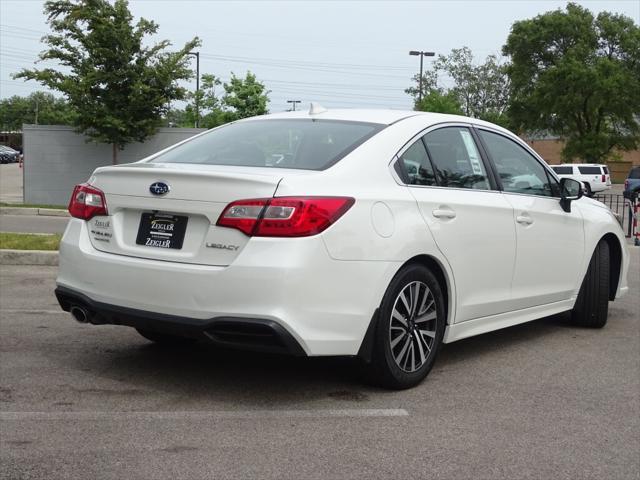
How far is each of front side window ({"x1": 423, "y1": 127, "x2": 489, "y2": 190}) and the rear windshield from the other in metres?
0.45

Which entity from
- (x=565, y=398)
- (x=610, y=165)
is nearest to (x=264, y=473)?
(x=565, y=398)

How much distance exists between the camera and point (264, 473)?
3.48m

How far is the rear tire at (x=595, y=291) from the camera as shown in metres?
6.91

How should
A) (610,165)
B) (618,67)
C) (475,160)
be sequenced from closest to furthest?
(475,160) < (618,67) < (610,165)

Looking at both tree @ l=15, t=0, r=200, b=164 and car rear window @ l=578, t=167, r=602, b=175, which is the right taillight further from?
car rear window @ l=578, t=167, r=602, b=175

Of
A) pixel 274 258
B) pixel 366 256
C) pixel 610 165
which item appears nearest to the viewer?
pixel 274 258

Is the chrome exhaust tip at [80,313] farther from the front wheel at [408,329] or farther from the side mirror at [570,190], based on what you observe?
the side mirror at [570,190]

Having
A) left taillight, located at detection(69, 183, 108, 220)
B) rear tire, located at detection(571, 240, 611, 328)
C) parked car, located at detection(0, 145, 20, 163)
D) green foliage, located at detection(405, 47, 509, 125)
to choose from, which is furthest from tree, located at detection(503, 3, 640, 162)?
left taillight, located at detection(69, 183, 108, 220)

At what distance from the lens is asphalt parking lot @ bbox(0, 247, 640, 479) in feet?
11.9

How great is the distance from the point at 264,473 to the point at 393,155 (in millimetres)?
2147

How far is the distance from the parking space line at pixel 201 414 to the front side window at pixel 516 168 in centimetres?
218

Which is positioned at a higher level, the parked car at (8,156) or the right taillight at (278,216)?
the right taillight at (278,216)

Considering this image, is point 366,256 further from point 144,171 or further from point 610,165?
point 610,165

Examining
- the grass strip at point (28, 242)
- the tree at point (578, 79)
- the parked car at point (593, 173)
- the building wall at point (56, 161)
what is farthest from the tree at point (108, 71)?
the tree at point (578, 79)
